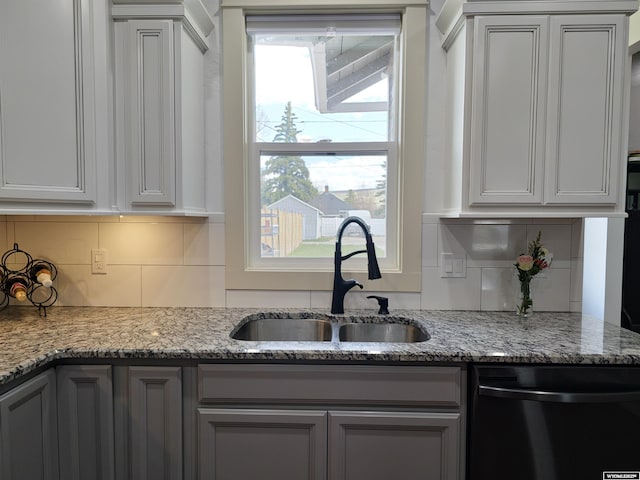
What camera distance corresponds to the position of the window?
1.84 meters

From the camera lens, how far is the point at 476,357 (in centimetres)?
124

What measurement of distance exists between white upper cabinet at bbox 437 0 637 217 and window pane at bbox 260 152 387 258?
0.52 metres

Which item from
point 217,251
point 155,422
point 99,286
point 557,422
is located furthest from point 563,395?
point 99,286

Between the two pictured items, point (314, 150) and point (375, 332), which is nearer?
point (375, 332)

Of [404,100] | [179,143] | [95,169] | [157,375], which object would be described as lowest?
[157,375]

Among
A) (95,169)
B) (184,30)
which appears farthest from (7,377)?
(184,30)

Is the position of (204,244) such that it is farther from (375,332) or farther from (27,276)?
(375,332)

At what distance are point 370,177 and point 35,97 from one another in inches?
57.1

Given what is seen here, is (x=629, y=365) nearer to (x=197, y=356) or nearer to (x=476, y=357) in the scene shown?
(x=476, y=357)

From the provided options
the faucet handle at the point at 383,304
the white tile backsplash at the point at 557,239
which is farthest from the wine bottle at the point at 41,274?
the white tile backsplash at the point at 557,239

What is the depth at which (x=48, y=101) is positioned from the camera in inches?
53.3

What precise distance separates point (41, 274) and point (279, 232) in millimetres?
1142

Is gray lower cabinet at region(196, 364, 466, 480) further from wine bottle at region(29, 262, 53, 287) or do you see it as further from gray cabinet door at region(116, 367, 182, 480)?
wine bottle at region(29, 262, 53, 287)

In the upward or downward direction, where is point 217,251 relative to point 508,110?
downward
